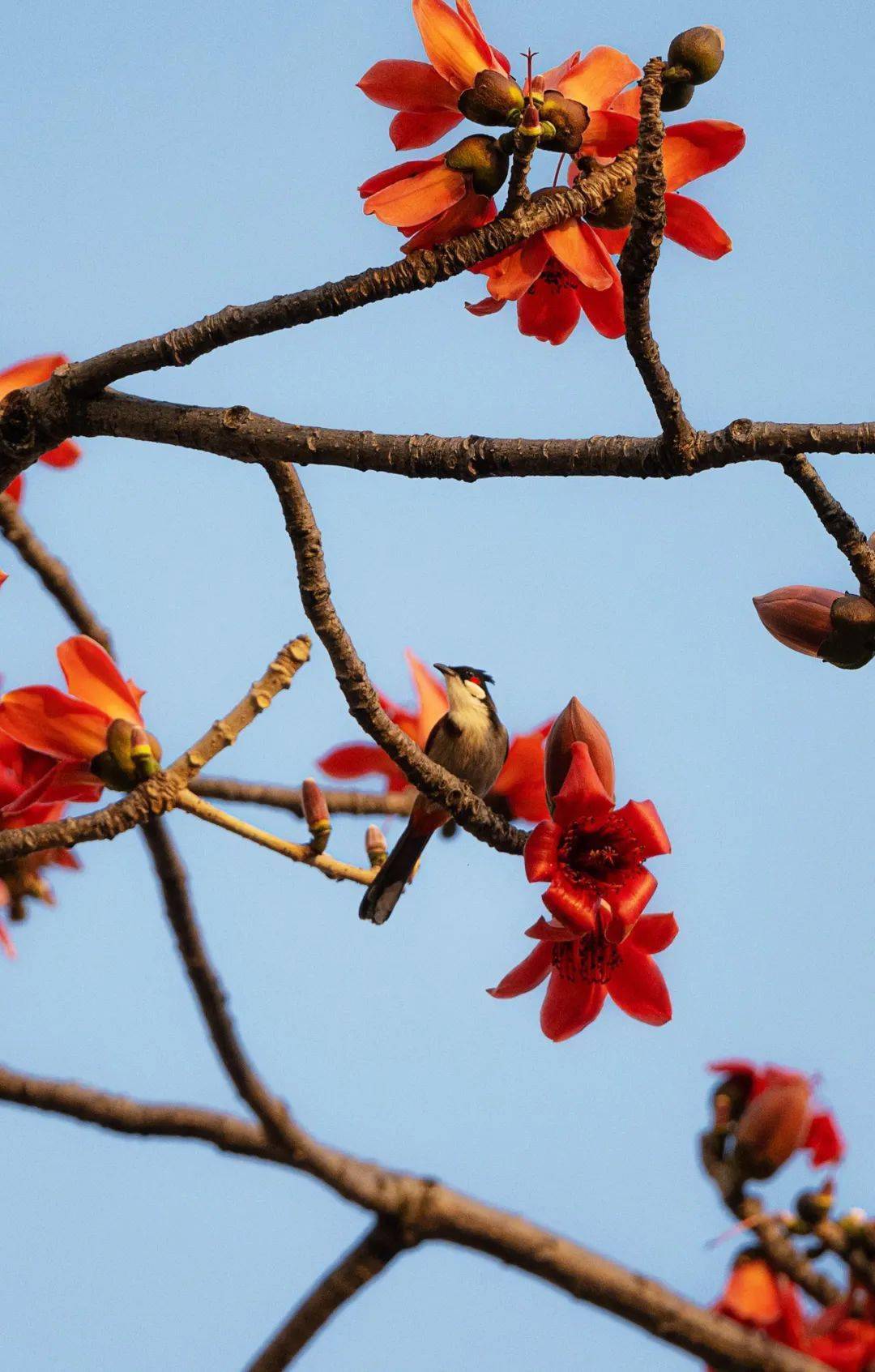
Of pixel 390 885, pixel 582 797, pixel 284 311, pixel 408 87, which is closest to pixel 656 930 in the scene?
pixel 582 797

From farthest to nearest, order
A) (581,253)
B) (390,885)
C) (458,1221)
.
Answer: (390,885), (581,253), (458,1221)

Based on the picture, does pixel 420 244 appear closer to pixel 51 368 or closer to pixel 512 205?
pixel 512 205

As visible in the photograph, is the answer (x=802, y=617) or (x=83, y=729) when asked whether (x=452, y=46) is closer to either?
(x=802, y=617)

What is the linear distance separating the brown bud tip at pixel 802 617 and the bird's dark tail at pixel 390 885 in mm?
739

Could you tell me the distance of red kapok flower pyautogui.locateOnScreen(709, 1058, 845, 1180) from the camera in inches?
90.0

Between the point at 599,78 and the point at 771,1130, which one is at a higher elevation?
the point at 599,78

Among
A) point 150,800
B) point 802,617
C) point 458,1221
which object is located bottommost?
point 458,1221

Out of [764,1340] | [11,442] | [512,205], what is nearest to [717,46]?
[512,205]

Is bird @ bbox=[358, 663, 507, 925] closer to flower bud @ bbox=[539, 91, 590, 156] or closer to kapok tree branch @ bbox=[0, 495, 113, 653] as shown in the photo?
kapok tree branch @ bbox=[0, 495, 113, 653]

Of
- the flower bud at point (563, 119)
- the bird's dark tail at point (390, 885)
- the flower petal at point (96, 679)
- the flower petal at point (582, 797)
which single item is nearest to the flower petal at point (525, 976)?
the flower petal at point (582, 797)

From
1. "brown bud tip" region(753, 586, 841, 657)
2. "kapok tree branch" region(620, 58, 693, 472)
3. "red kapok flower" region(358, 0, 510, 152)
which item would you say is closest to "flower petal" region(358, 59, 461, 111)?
"red kapok flower" region(358, 0, 510, 152)

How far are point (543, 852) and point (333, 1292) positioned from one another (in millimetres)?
663

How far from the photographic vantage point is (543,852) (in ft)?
6.50

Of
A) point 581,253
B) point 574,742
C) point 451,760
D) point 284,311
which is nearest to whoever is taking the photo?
point 284,311
